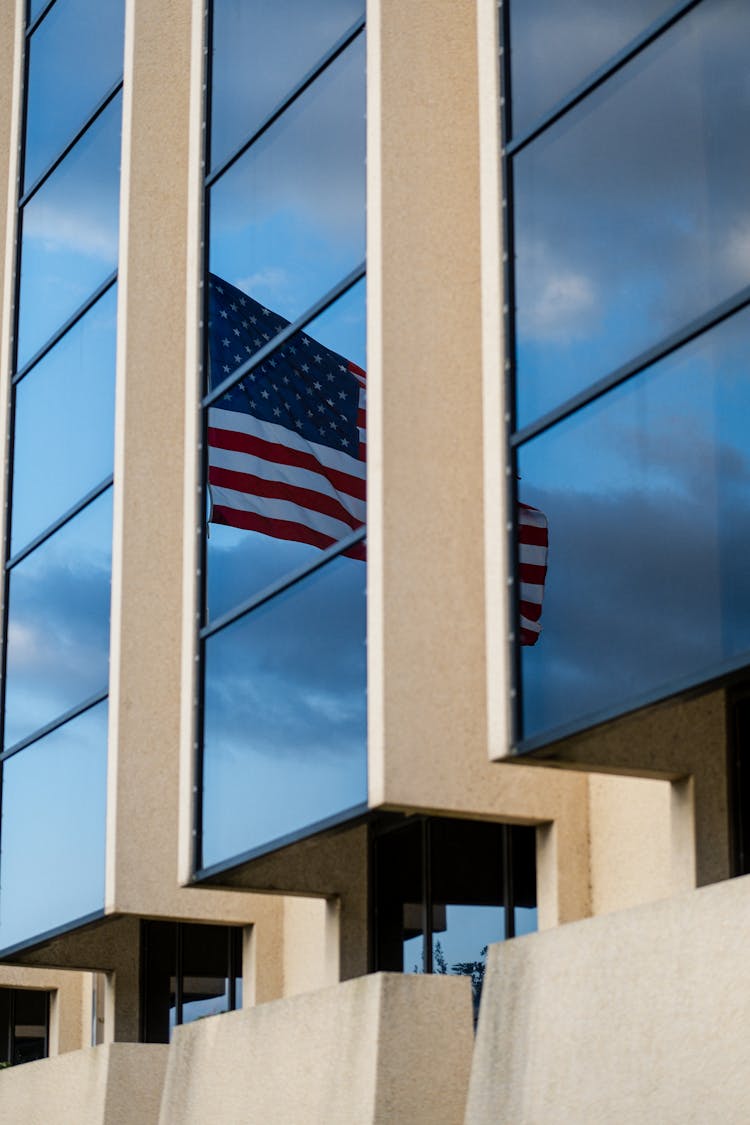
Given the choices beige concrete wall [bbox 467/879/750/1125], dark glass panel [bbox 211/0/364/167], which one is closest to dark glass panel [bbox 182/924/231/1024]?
dark glass panel [bbox 211/0/364/167]

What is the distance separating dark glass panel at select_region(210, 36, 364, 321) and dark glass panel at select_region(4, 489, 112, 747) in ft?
12.0

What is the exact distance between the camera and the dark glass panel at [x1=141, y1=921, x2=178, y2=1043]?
22.5 m

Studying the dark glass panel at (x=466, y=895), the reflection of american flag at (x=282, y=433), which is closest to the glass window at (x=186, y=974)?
the dark glass panel at (x=466, y=895)

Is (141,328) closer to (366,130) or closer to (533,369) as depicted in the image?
(366,130)

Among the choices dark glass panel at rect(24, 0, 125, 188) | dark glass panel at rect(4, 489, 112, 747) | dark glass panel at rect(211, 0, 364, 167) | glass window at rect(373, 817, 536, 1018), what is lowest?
glass window at rect(373, 817, 536, 1018)

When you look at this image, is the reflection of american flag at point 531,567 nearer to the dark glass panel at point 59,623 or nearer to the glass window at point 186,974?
the dark glass panel at point 59,623

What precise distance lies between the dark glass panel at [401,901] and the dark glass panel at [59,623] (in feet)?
11.9

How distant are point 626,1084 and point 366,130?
7.32 metres

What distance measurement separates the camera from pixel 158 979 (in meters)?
22.7

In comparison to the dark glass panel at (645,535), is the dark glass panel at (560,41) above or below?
above

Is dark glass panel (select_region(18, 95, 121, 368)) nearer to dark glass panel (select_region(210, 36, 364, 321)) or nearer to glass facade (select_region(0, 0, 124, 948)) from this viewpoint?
glass facade (select_region(0, 0, 124, 948))

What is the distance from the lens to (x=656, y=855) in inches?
564

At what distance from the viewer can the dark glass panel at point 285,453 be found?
600 inches

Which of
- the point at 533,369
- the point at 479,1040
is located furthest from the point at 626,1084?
the point at 533,369
